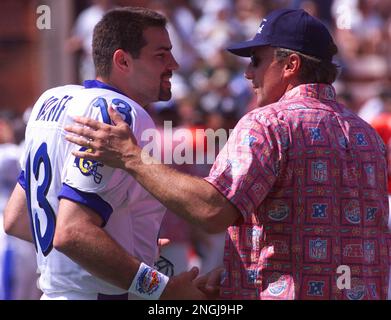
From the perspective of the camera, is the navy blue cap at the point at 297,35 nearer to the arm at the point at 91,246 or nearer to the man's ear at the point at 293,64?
the man's ear at the point at 293,64

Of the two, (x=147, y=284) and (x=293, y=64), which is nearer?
(x=147, y=284)

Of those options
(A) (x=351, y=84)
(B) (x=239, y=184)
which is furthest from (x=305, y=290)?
(A) (x=351, y=84)

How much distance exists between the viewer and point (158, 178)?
131 inches

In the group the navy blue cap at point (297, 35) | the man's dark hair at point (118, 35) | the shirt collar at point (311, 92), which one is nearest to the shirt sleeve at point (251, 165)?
the shirt collar at point (311, 92)

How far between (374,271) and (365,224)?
0.61 ft

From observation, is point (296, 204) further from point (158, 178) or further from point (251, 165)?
point (158, 178)

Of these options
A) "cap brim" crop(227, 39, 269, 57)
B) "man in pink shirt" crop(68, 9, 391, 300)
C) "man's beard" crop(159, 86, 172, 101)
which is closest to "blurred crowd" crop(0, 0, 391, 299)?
"man's beard" crop(159, 86, 172, 101)

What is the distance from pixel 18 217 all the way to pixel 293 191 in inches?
49.6

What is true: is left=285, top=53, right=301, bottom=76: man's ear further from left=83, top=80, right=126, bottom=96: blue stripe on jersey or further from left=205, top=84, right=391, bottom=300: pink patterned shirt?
left=83, top=80, right=126, bottom=96: blue stripe on jersey

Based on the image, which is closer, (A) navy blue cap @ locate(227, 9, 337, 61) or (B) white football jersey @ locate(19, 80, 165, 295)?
(B) white football jersey @ locate(19, 80, 165, 295)

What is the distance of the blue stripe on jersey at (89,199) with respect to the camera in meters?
3.41

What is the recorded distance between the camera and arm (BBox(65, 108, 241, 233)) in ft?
10.8

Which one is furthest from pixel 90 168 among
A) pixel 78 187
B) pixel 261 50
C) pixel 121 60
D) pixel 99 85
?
pixel 261 50

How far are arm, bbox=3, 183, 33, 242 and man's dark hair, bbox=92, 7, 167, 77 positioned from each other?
0.62 m
